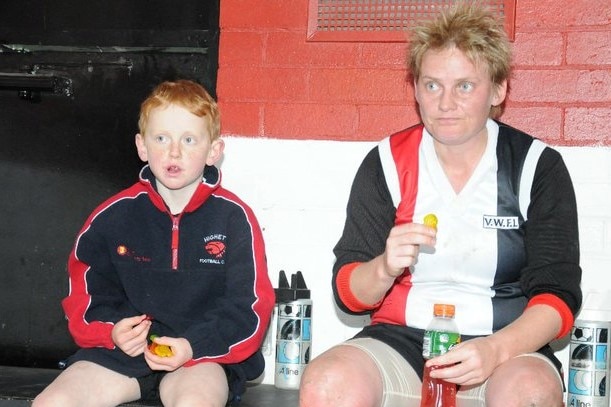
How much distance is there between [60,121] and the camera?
3.33 meters

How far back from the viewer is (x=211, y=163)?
8.77ft

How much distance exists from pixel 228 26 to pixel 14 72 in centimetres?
83

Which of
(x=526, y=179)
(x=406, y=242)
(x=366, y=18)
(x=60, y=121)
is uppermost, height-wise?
(x=366, y=18)

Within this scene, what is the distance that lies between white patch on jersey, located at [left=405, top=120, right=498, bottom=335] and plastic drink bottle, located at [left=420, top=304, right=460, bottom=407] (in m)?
0.19

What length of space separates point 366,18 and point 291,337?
1.10 m

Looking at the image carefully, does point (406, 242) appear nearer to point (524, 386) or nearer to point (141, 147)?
point (524, 386)

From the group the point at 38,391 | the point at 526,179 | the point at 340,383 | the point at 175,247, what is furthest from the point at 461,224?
the point at 38,391

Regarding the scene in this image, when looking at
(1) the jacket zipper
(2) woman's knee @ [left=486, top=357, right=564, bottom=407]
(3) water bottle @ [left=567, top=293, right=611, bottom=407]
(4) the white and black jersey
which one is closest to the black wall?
(1) the jacket zipper

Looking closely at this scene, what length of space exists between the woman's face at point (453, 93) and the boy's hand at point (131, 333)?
934mm

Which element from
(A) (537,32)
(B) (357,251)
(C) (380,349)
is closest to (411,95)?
(A) (537,32)

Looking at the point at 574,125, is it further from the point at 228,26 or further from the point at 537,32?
the point at 228,26

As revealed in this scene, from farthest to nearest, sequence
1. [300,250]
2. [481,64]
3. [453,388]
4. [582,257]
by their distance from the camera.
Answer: [300,250] → [582,257] → [481,64] → [453,388]

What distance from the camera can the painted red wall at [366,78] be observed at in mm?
2912

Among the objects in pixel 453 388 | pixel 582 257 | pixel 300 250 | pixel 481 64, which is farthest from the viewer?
pixel 300 250
